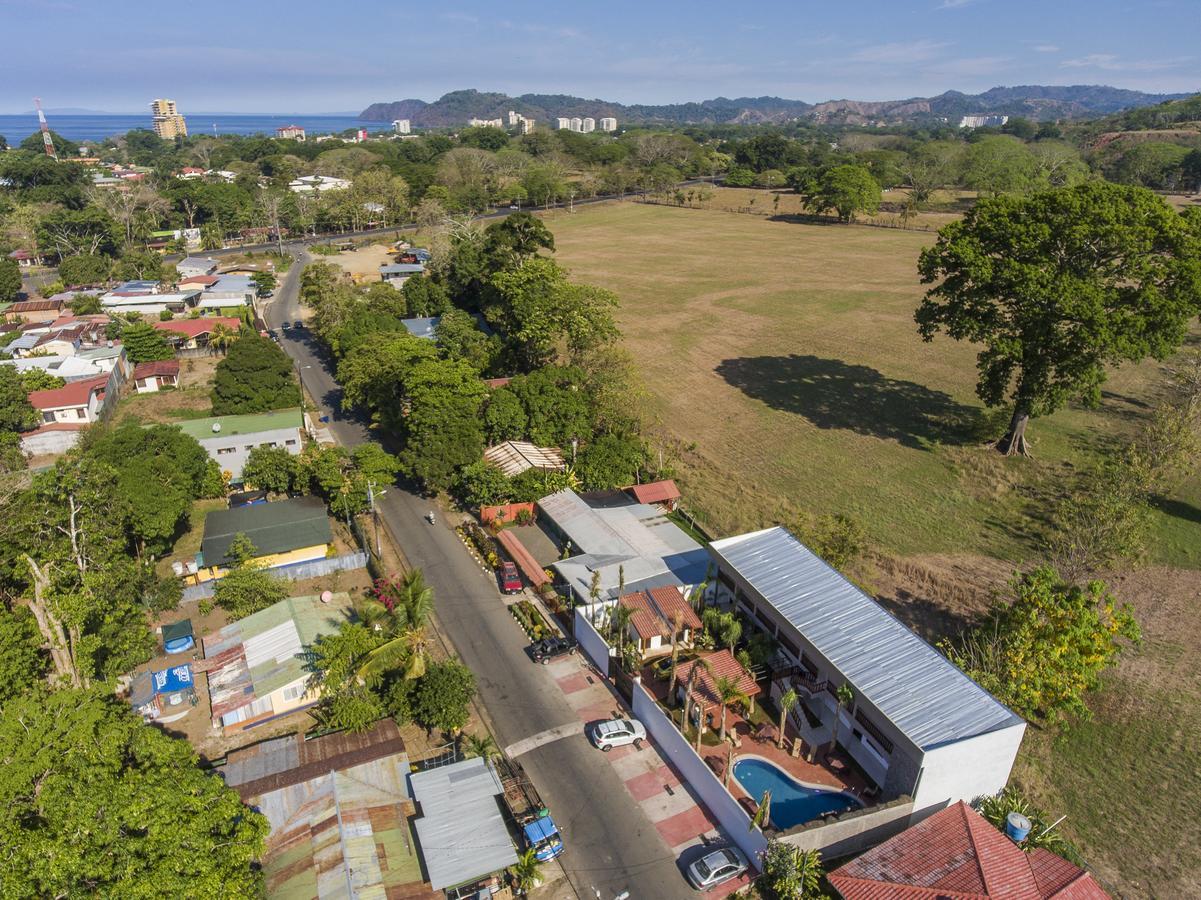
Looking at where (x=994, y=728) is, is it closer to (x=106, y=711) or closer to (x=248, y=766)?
(x=248, y=766)

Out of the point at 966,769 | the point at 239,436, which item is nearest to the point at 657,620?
the point at 966,769

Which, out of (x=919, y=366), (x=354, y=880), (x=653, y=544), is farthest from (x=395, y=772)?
(x=919, y=366)

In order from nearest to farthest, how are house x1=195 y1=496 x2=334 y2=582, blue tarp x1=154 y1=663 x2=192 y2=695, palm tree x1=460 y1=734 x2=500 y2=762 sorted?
palm tree x1=460 y1=734 x2=500 y2=762
blue tarp x1=154 y1=663 x2=192 y2=695
house x1=195 y1=496 x2=334 y2=582

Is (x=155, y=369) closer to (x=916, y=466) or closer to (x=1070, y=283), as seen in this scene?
(x=916, y=466)

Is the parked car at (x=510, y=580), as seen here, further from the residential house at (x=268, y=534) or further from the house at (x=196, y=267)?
the house at (x=196, y=267)

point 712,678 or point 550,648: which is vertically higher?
point 712,678

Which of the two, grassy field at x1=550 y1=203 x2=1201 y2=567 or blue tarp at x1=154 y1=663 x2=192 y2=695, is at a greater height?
grassy field at x1=550 y1=203 x2=1201 y2=567

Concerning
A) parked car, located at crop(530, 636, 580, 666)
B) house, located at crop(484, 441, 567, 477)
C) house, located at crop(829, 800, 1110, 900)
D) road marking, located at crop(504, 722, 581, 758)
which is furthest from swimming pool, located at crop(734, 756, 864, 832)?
house, located at crop(484, 441, 567, 477)

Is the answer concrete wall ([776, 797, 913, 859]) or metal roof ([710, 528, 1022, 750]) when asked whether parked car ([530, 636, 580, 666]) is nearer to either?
metal roof ([710, 528, 1022, 750])
